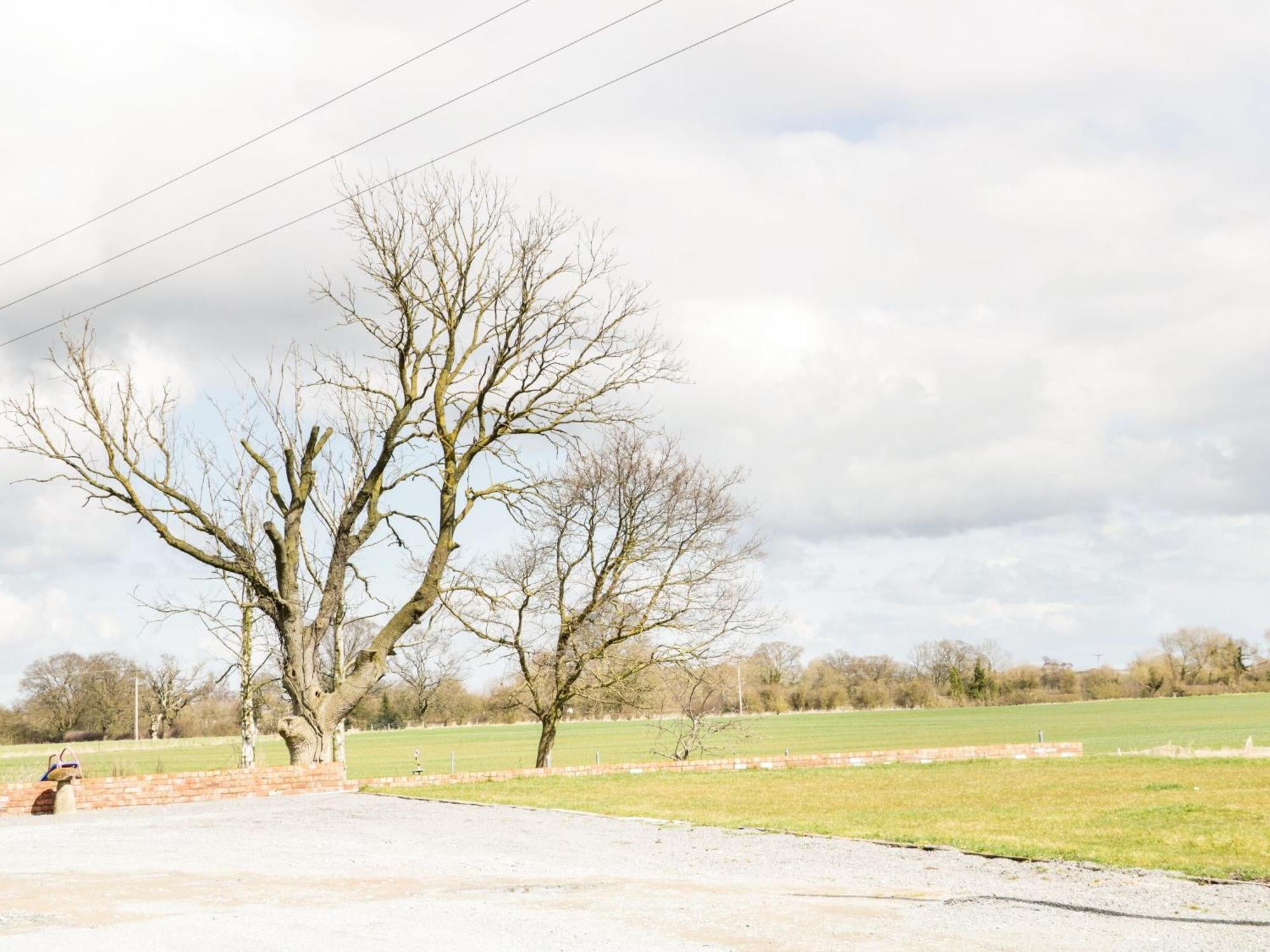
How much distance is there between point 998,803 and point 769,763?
8.62 m

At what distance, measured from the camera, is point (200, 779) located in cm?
1925

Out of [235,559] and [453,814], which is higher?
[235,559]

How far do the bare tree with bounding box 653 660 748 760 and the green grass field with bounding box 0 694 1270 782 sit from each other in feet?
2.47

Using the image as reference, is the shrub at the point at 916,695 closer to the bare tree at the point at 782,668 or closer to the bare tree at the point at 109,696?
the bare tree at the point at 782,668

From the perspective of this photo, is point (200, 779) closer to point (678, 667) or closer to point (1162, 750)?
point (678, 667)

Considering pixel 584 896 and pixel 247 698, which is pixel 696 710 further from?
pixel 584 896

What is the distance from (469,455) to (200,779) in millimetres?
7269

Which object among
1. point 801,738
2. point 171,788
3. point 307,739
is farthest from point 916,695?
point 171,788

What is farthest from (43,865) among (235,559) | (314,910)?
(235,559)

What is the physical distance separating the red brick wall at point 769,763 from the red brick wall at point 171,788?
3.65 feet

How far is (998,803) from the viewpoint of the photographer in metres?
17.2

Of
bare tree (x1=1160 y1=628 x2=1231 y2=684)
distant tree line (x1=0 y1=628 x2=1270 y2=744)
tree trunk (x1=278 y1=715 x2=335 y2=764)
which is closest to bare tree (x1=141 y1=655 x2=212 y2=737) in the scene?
distant tree line (x1=0 y1=628 x2=1270 y2=744)

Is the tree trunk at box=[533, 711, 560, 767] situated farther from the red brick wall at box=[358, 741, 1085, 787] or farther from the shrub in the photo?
the shrub

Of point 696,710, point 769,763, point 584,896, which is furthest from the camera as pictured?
point 696,710
